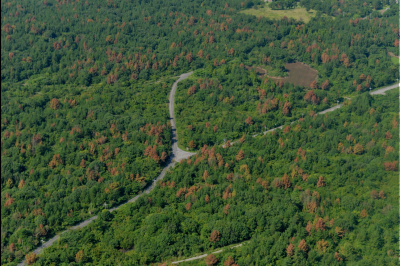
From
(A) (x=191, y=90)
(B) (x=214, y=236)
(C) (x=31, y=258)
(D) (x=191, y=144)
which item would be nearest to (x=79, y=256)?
(C) (x=31, y=258)

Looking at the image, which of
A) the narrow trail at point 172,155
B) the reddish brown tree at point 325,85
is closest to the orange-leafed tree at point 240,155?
the narrow trail at point 172,155

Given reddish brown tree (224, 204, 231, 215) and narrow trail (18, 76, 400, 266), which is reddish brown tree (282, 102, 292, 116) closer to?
narrow trail (18, 76, 400, 266)

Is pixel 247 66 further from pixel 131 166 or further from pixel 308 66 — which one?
pixel 131 166

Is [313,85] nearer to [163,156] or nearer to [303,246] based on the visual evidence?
[163,156]

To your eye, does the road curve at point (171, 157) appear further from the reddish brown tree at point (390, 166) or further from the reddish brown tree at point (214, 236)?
the reddish brown tree at point (390, 166)

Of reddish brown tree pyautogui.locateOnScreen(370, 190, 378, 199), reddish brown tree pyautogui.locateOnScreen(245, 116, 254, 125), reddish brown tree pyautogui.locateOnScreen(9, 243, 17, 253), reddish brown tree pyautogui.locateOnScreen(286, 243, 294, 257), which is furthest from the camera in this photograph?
reddish brown tree pyautogui.locateOnScreen(245, 116, 254, 125)

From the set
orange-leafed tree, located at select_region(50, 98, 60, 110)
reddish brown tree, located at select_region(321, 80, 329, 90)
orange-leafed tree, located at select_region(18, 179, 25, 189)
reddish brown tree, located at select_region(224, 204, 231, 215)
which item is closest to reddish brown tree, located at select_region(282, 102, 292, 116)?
reddish brown tree, located at select_region(321, 80, 329, 90)

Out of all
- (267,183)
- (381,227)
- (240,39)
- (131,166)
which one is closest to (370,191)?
(381,227)
